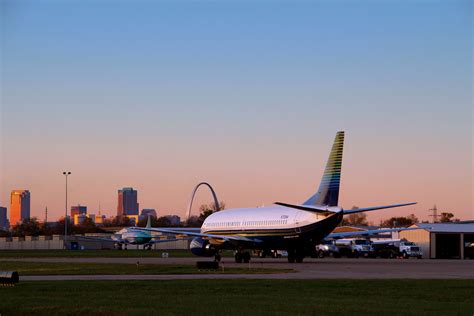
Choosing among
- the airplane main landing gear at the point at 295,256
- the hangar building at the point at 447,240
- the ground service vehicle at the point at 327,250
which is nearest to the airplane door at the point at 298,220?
the airplane main landing gear at the point at 295,256

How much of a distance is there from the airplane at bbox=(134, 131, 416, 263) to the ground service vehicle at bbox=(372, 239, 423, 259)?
15.2 metres

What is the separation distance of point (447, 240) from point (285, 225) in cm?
3320

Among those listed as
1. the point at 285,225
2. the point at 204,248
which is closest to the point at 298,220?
the point at 285,225

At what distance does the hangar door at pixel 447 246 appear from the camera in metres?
90.3

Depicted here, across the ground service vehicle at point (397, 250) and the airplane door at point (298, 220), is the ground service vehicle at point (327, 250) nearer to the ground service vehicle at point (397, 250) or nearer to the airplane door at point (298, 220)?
the ground service vehicle at point (397, 250)

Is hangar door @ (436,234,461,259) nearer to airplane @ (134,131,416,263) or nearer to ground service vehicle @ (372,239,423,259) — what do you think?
ground service vehicle @ (372,239,423,259)

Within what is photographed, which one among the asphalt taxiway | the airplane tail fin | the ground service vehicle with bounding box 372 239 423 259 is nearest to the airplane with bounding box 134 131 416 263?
the airplane tail fin

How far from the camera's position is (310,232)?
6222 centimetres

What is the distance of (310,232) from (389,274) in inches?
701
